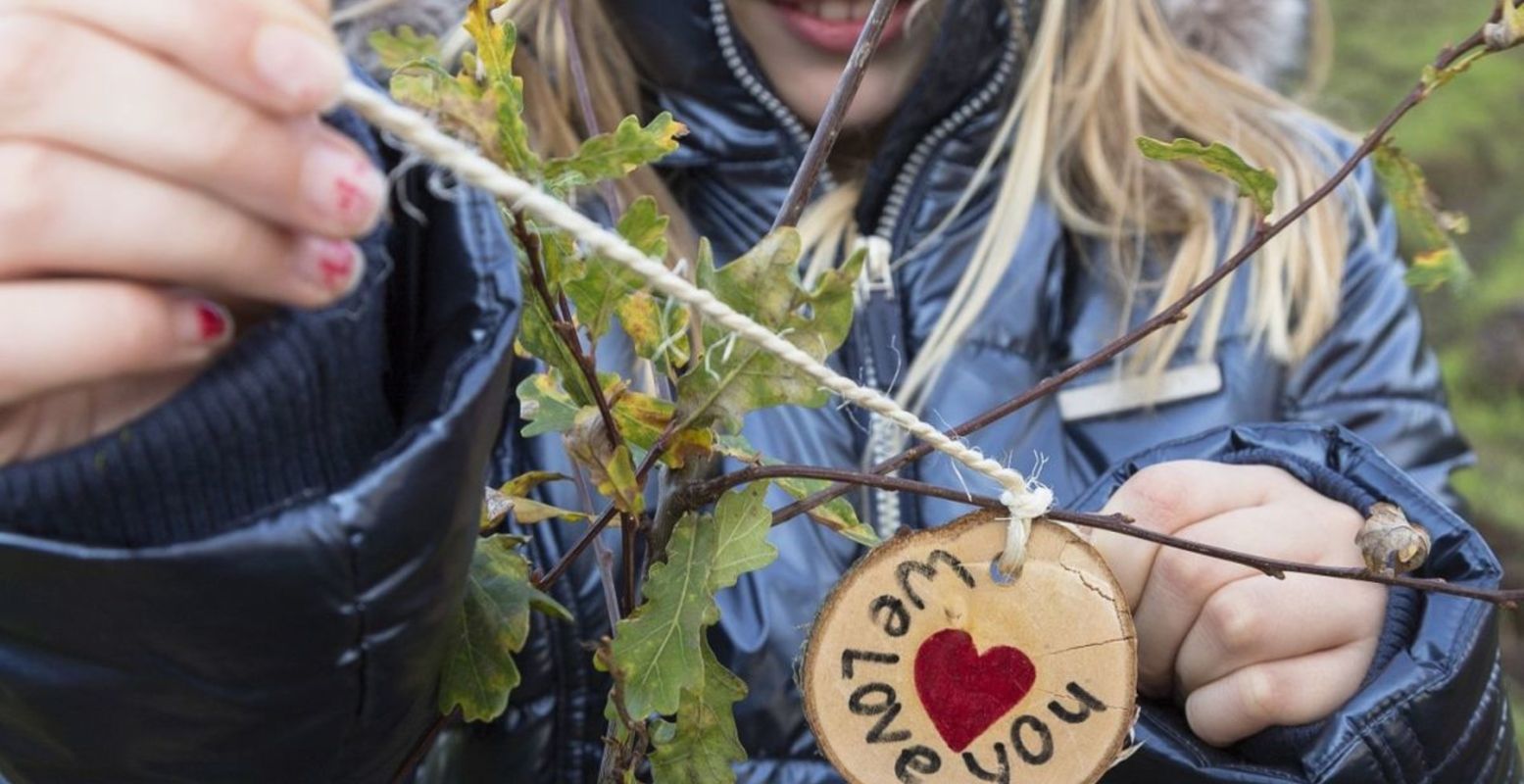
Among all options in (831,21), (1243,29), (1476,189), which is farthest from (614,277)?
(1476,189)

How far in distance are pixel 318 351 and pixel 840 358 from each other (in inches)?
34.6

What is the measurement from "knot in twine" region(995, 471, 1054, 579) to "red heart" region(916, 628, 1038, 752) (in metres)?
0.04

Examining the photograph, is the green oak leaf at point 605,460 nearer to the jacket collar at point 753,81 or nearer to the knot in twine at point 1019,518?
the knot in twine at point 1019,518

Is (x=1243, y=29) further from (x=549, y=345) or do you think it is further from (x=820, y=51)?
(x=549, y=345)

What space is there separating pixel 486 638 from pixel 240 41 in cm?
32

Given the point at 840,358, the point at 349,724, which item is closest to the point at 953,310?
the point at 840,358

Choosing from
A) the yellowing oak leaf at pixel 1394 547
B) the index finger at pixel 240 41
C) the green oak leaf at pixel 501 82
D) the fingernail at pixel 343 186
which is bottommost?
the yellowing oak leaf at pixel 1394 547

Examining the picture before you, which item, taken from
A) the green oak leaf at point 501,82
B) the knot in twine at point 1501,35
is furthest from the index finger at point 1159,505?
the green oak leaf at point 501,82

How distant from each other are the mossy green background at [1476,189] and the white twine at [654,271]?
2.73 meters

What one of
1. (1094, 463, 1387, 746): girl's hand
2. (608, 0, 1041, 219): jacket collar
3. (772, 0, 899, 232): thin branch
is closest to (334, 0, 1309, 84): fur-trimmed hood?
(608, 0, 1041, 219): jacket collar

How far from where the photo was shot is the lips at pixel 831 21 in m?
1.39

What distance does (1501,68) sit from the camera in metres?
4.49

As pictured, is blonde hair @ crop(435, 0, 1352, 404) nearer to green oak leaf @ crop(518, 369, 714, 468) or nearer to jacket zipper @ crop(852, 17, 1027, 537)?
jacket zipper @ crop(852, 17, 1027, 537)

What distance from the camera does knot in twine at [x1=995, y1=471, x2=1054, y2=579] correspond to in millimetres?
644
